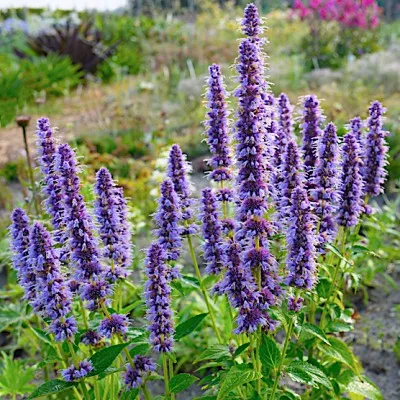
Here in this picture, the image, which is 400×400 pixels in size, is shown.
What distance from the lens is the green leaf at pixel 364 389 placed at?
2.95 meters

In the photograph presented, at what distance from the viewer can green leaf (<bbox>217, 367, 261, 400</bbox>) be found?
83.5 inches

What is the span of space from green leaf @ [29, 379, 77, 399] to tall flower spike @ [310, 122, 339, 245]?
46.6 inches

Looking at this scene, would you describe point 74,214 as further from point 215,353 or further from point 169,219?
point 215,353

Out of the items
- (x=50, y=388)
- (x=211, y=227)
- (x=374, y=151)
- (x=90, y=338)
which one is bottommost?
(x=50, y=388)

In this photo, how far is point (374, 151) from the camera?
8.84ft

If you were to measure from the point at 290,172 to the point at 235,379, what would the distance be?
31.2 inches

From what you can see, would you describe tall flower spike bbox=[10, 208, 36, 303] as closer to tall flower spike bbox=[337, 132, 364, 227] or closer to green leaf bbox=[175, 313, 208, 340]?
green leaf bbox=[175, 313, 208, 340]

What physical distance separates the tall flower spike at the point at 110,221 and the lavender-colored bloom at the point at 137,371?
0.35 meters

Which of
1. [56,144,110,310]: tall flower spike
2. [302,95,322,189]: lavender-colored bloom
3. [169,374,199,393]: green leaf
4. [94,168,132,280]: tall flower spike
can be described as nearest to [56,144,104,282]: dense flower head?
[56,144,110,310]: tall flower spike

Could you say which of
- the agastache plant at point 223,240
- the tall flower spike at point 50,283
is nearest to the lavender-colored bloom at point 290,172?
the agastache plant at point 223,240

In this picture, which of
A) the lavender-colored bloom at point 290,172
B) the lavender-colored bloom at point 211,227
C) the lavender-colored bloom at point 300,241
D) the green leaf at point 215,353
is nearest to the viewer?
the lavender-colored bloom at point 300,241

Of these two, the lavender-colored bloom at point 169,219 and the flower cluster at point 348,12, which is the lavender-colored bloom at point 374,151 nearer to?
the lavender-colored bloom at point 169,219

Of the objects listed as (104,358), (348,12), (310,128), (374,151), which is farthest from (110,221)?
(348,12)

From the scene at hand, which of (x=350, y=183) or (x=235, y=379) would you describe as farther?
(x=350, y=183)
